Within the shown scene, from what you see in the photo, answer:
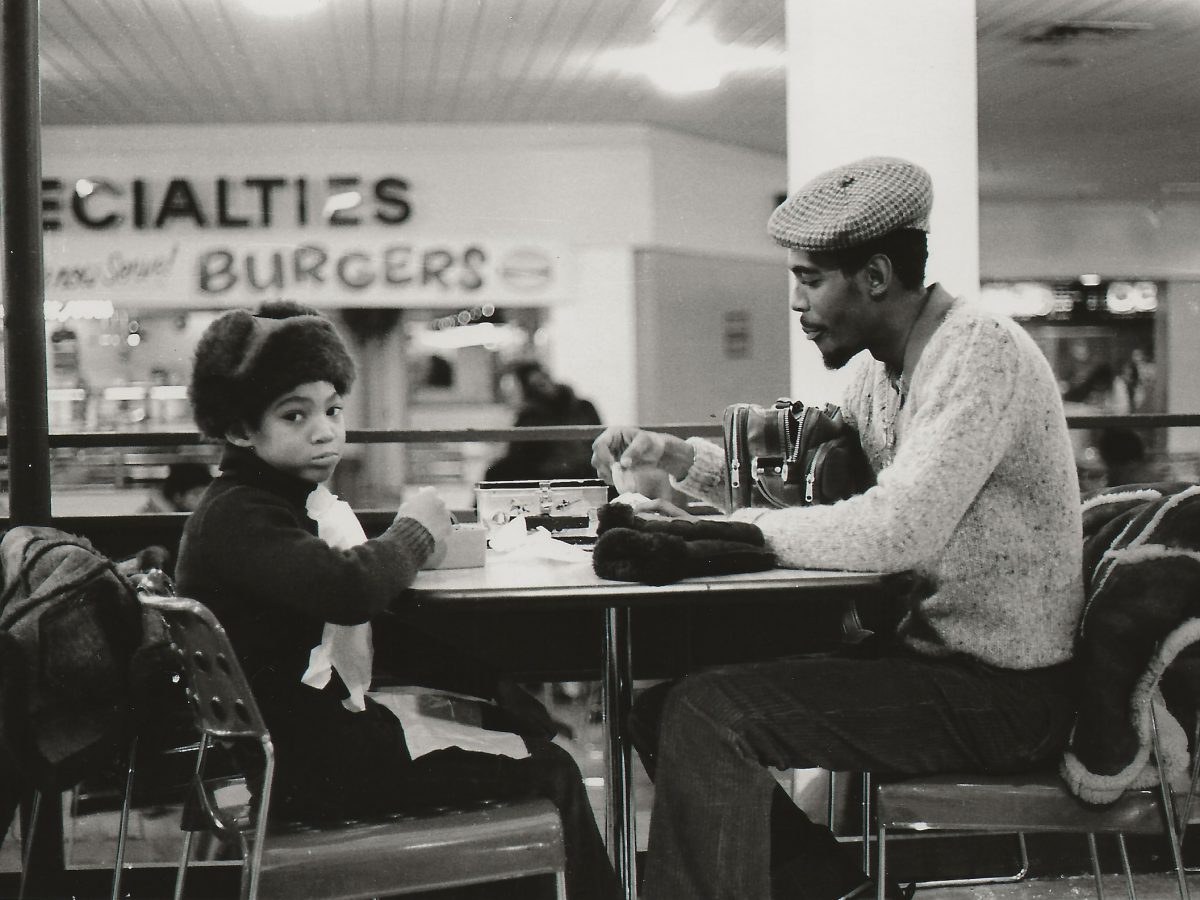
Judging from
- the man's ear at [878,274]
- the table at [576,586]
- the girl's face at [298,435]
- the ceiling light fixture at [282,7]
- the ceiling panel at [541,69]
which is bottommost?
the table at [576,586]

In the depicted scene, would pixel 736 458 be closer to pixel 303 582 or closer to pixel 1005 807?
pixel 1005 807

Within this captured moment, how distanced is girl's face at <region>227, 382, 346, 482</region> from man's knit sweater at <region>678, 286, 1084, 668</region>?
0.68m

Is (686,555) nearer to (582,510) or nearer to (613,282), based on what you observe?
(582,510)

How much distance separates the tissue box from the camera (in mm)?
2027

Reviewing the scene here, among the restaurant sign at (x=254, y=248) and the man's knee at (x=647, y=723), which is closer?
the man's knee at (x=647, y=723)

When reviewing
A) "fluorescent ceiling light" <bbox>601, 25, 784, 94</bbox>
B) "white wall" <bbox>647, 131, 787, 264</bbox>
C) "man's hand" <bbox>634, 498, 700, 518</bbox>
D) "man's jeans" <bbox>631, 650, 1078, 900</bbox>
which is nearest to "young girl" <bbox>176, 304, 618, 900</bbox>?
"man's jeans" <bbox>631, 650, 1078, 900</bbox>

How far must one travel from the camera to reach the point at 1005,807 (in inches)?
73.4

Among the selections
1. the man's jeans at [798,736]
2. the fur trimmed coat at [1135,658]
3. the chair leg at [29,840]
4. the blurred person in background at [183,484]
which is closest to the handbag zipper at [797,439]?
the man's jeans at [798,736]

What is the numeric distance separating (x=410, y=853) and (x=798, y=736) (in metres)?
0.56

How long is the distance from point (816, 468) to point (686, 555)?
0.42 meters

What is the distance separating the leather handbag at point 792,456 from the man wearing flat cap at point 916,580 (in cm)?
14

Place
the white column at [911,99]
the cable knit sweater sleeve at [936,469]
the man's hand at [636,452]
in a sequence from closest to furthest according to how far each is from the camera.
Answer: the cable knit sweater sleeve at [936,469], the man's hand at [636,452], the white column at [911,99]

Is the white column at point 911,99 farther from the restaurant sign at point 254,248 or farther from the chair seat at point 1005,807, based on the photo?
the restaurant sign at point 254,248

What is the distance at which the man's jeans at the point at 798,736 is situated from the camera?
176 centimetres
